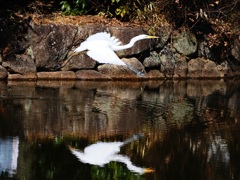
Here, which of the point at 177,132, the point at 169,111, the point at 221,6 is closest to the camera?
the point at 177,132

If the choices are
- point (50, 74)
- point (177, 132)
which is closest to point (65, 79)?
point (50, 74)

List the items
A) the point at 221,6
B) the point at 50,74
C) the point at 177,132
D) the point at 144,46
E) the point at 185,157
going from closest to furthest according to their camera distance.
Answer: the point at 185,157 < the point at 177,132 < the point at 50,74 < the point at 144,46 < the point at 221,6

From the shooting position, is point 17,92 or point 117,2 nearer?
point 17,92

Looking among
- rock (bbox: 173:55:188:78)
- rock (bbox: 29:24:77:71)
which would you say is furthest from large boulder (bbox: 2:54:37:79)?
rock (bbox: 173:55:188:78)

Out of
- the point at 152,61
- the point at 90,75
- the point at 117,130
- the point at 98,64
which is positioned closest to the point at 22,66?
the point at 90,75

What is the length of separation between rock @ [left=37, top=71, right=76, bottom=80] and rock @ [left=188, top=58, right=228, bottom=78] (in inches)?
119

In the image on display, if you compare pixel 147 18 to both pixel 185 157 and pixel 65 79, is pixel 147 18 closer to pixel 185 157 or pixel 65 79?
pixel 65 79

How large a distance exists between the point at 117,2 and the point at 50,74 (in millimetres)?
2485

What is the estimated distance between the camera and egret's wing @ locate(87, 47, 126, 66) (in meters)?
10.5

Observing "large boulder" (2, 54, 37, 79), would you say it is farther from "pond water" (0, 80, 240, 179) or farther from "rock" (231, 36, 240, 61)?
"rock" (231, 36, 240, 61)

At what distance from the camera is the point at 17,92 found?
1150 centimetres

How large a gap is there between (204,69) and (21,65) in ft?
14.7

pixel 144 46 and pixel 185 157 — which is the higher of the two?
pixel 144 46

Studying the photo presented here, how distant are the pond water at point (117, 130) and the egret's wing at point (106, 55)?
0.72 metres
